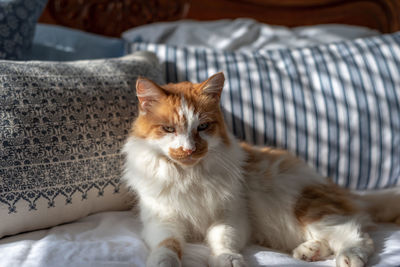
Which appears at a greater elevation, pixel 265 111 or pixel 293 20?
pixel 293 20

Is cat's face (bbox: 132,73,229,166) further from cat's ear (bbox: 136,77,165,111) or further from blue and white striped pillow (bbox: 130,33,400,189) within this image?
blue and white striped pillow (bbox: 130,33,400,189)

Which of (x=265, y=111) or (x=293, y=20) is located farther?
(x=293, y=20)

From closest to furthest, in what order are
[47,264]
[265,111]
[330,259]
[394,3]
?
[47,264]
[330,259]
[265,111]
[394,3]

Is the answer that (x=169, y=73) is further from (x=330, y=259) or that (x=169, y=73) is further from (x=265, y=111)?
(x=330, y=259)

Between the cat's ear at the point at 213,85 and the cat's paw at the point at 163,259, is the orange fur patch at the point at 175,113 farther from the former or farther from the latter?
the cat's paw at the point at 163,259

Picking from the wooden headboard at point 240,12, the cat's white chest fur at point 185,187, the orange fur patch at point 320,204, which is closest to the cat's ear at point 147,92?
the cat's white chest fur at point 185,187

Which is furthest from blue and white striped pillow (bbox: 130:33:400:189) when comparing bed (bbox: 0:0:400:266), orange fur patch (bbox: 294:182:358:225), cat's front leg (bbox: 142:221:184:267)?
cat's front leg (bbox: 142:221:184:267)

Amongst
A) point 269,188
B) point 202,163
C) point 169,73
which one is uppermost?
point 169,73

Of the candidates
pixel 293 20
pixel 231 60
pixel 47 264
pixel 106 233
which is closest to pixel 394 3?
pixel 293 20

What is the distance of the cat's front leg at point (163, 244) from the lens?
A: 0.89m

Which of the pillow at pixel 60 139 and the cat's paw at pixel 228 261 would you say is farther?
the pillow at pixel 60 139

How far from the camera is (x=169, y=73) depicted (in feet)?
5.34

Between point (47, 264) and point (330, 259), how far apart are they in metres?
0.84

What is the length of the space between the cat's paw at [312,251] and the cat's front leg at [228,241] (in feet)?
0.57
